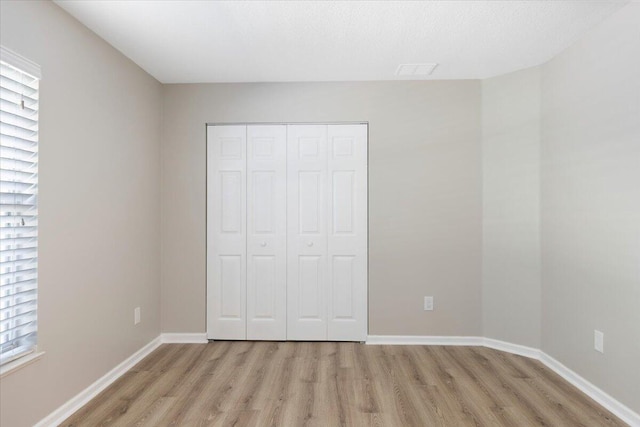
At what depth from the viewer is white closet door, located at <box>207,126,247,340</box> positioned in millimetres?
3861

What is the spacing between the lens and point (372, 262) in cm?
381

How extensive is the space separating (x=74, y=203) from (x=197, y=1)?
1435 mm

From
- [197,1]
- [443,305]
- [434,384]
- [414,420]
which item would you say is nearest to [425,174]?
[443,305]

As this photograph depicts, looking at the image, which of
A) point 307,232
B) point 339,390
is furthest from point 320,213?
point 339,390

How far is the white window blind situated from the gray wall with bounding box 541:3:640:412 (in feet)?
11.0

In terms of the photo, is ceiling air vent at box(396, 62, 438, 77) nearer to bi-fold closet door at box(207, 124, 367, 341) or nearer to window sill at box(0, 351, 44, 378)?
bi-fold closet door at box(207, 124, 367, 341)

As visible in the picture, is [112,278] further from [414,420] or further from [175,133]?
[414,420]

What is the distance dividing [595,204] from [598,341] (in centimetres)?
90

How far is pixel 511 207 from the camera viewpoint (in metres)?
3.57

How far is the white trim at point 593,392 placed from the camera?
2.40 metres

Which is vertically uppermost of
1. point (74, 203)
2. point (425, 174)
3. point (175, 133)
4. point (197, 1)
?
point (197, 1)

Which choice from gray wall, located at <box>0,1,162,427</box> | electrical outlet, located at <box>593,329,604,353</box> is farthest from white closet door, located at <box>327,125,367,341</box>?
electrical outlet, located at <box>593,329,604,353</box>

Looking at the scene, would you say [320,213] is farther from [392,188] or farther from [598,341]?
[598,341]

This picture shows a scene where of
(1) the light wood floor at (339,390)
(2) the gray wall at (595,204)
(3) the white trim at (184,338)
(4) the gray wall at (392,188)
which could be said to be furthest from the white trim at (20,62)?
(2) the gray wall at (595,204)
